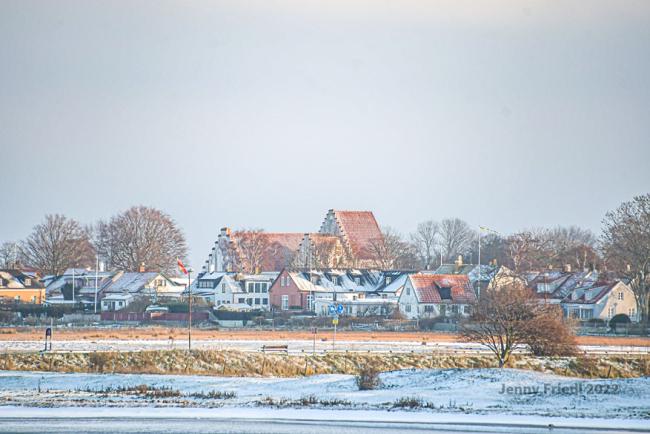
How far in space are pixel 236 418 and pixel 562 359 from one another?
79.0 feet

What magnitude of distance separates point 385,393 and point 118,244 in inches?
4471

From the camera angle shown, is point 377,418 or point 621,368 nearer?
point 377,418

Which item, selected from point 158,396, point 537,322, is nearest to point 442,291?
point 537,322

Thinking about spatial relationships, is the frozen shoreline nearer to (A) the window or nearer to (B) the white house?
(A) the window

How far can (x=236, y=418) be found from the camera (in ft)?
112

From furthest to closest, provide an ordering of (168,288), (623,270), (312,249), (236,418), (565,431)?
(312,249) → (168,288) → (623,270) → (236,418) → (565,431)

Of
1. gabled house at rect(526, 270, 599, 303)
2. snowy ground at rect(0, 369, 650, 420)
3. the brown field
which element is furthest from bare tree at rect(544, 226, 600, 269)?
snowy ground at rect(0, 369, 650, 420)

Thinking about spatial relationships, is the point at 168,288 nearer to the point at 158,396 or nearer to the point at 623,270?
the point at 623,270

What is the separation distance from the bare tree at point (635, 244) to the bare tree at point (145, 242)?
68.0m

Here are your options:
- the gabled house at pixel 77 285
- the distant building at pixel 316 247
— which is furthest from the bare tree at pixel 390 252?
the gabled house at pixel 77 285

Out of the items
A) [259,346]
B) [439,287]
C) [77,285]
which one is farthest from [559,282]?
[259,346]

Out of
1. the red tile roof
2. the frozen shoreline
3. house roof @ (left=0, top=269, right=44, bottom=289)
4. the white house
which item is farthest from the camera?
the red tile roof

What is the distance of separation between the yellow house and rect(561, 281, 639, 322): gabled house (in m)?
61.7

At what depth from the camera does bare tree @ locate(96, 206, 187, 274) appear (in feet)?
483
